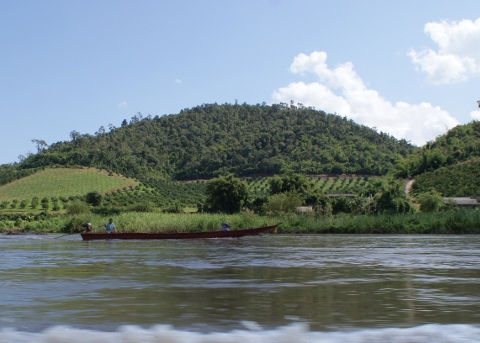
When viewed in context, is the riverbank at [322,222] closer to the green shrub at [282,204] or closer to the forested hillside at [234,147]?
the green shrub at [282,204]

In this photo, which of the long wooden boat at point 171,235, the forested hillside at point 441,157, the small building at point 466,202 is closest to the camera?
the long wooden boat at point 171,235

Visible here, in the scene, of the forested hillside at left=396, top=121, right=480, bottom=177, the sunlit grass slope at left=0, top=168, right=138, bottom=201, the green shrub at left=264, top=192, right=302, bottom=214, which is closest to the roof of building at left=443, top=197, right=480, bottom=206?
the green shrub at left=264, top=192, right=302, bottom=214

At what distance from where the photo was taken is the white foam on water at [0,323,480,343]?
9078 millimetres

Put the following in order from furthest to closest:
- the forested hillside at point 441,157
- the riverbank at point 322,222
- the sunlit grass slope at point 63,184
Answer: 1. the forested hillside at point 441,157
2. the sunlit grass slope at point 63,184
3. the riverbank at point 322,222

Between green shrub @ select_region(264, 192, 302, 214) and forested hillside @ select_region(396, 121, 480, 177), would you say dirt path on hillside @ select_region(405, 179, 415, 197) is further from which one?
green shrub @ select_region(264, 192, 302, 214)

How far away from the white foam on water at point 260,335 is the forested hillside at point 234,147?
12464 centimetres

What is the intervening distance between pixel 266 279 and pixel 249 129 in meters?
156

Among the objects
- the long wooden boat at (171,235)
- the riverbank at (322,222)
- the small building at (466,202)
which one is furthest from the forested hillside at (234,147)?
the long wooden boat at (171,235)

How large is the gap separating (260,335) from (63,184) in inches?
4560

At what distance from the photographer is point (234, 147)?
154m

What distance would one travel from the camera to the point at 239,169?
141 metres

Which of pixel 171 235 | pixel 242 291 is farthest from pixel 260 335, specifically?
pixel 171 235

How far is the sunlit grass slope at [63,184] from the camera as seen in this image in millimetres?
111625

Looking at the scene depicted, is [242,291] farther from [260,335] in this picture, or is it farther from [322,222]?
[322,222]
